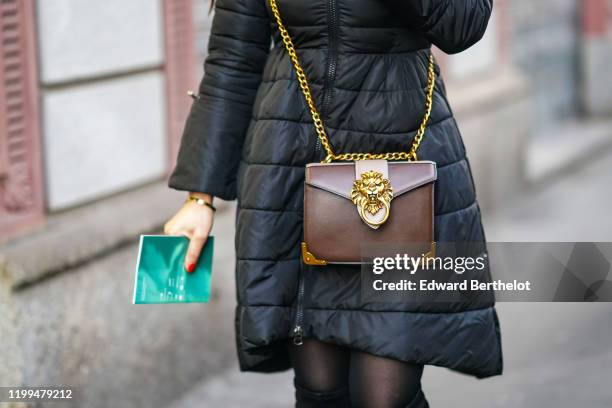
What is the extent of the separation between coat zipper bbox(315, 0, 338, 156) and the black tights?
50cm

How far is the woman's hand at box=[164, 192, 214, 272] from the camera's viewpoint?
2.92 m

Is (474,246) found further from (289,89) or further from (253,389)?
(253,389)

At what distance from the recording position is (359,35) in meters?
2.71

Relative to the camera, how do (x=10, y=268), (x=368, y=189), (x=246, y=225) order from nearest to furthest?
(x=368, y=189) < (x=246, y=225) < (x=10, y=268)

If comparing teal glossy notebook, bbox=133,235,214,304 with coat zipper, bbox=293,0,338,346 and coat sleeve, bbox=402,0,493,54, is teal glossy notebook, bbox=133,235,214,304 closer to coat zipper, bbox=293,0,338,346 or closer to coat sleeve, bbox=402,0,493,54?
coat zipper, bbox=293,0,338,346

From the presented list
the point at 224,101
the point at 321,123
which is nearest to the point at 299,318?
the point at 321,123

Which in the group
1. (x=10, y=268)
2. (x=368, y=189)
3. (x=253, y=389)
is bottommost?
(x=253, y=389)

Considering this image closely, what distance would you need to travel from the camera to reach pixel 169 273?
9.68 feet

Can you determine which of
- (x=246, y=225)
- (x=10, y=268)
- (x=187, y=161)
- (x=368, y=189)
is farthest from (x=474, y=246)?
(x=10, y=268)

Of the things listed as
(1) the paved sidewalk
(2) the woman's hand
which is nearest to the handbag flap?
(2) the woman's hand

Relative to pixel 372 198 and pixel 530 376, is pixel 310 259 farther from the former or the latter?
pixel 530 376

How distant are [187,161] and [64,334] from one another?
1550 mm

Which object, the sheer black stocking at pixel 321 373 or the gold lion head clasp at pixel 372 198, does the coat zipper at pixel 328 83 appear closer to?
the sheer black stocking at pixel 321 373

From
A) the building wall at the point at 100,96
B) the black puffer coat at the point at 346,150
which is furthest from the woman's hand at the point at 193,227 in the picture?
the building wall at the point at 100,96
